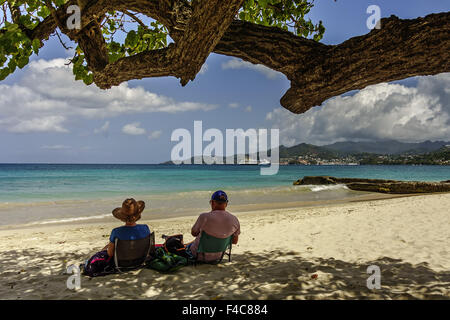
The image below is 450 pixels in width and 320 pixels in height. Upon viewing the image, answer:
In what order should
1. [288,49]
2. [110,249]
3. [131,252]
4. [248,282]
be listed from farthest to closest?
[131,252]
[110,249]
[248,282]
[288,49]

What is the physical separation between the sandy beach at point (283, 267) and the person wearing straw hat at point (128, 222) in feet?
2.19

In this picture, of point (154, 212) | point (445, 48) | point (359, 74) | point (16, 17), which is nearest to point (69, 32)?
point (16, 17)

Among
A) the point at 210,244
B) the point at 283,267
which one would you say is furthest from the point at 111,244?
the point at 283,267

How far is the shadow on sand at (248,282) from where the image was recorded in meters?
4.14

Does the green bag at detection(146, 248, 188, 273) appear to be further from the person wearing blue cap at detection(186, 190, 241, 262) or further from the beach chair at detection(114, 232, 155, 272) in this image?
the person wearing blue cap at detection(186, 190, 241, 262)

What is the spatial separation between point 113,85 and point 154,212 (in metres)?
11.1

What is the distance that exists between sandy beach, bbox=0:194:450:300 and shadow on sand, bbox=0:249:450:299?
13mm

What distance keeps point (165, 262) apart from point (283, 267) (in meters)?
2.03

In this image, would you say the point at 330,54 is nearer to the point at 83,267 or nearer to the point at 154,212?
the point at 83,267

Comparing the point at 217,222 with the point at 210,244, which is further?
the point at 210,244

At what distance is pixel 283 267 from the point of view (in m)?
5.38

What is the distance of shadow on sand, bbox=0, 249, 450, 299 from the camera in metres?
4.14

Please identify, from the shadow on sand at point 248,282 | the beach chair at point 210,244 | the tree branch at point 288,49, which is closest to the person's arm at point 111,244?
the shadow on sand at point 248,282

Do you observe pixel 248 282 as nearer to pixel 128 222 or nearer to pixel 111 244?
pixel 128 222
